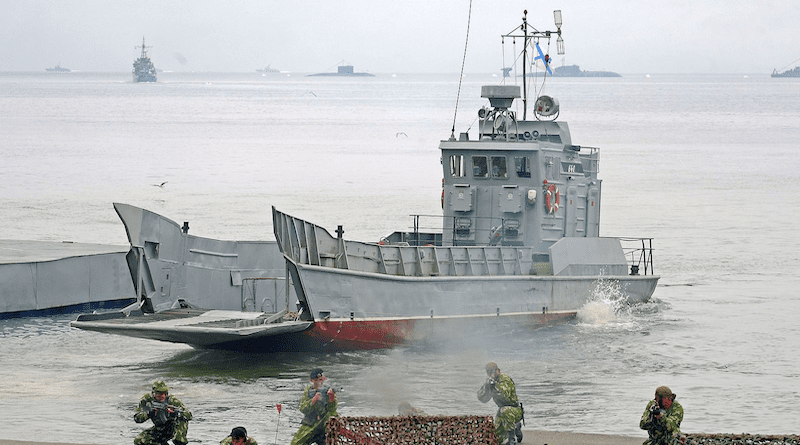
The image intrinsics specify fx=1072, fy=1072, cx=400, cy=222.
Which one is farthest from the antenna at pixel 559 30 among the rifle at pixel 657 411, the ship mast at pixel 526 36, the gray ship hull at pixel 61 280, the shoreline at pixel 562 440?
the rifle at pixel 657 411

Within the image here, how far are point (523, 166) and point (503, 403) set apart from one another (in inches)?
514

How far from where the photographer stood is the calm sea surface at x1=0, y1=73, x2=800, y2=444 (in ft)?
62.0

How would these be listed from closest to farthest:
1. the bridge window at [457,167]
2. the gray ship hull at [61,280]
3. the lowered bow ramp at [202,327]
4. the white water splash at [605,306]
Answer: the lowered bow ramp at [202,327] → the gray ship hull at [61,280] → the bridge window at [457,167] → the white water splash at [605,306]

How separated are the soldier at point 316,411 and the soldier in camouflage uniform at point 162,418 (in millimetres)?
1412

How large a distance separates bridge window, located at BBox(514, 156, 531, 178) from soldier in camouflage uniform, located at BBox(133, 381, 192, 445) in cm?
1461

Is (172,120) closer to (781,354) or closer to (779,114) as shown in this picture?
(779,114)

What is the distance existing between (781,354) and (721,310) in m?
5.33

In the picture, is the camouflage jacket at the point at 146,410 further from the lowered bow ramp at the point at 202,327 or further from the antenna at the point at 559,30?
the antenna at the point at 559,30

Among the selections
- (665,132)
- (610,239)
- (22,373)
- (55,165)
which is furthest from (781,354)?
(665,132)

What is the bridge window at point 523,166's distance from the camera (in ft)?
85.3

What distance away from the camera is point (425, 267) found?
23.3 meters

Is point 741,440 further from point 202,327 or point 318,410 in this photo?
point 202,327

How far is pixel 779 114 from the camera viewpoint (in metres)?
174

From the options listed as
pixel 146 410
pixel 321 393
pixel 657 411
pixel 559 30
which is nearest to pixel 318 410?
pixel 321 393
